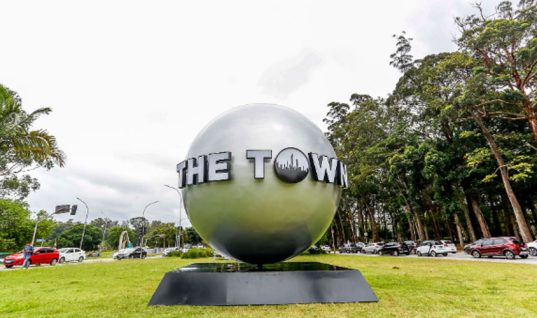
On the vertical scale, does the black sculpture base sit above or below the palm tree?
below

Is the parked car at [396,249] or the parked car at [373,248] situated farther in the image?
the parked car at [373,248]

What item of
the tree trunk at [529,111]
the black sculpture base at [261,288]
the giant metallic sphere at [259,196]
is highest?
the tree trunk at [529,111]

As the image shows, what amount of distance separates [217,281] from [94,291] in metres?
5.60

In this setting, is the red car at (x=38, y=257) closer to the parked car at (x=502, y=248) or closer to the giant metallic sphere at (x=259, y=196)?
the giant metallic sphere at (x=259, y=196)

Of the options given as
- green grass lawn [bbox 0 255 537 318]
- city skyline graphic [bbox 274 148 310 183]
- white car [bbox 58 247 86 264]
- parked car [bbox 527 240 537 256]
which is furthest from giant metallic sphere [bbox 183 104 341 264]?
white car [bbox 58 247 86 264]

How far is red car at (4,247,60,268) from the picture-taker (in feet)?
83.9

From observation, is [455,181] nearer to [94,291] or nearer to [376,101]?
[376,101]

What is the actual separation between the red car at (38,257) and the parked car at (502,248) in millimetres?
36879

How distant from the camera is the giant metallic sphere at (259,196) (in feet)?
22.9

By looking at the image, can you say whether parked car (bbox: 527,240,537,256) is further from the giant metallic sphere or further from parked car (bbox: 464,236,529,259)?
the giant metallic sphere

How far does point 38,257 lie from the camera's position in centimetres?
2758

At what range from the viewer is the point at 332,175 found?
7.73m

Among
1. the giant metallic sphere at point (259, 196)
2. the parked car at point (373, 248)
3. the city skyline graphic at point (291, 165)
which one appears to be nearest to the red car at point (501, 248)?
the parked car at point (373, 248)

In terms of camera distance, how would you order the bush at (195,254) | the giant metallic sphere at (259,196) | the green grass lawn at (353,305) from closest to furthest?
the green grass lawn at (353,305), the giant metallic sphere at (259,196), the bush at (195,254)
